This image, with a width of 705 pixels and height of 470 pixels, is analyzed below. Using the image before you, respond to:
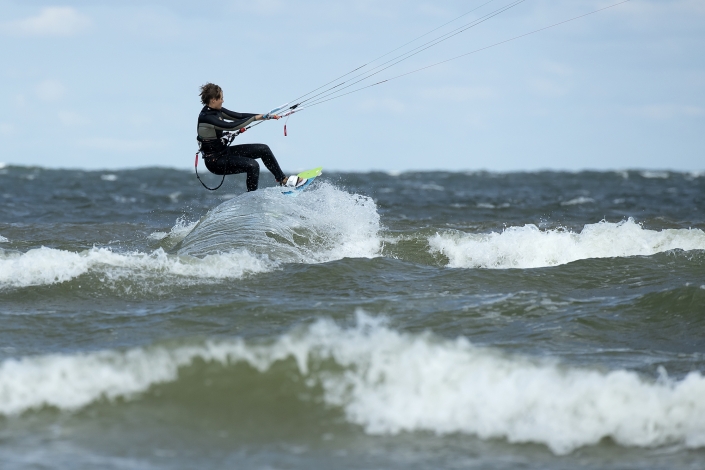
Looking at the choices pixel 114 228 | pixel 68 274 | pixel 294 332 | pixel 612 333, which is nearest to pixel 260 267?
pixel 68 274

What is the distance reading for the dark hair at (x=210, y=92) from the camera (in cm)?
1166

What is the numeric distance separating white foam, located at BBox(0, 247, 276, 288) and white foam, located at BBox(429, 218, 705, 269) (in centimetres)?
327

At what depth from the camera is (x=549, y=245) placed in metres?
12.1

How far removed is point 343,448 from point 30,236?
11.4m

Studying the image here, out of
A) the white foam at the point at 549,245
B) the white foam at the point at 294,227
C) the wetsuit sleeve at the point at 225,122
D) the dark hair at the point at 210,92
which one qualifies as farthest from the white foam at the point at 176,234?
the white foam at the point at 549,245

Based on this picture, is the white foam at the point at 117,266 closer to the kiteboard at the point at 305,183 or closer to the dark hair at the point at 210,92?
the dark hair at the point at 210,92

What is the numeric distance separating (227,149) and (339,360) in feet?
23.2

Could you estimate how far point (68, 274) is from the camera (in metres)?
8.77

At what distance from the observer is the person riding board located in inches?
457

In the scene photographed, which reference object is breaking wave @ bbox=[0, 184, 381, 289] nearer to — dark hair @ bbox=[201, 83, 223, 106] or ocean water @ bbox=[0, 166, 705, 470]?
ocean water @ bbox=[0, 166, 705, 470]

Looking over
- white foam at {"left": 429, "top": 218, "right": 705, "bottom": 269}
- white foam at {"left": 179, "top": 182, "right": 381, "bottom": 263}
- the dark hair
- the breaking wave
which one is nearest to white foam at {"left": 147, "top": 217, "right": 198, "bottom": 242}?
the breaking wave

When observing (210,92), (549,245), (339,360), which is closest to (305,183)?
(210,92)

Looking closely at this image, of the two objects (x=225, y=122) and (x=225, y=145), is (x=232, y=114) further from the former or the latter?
(x=225, y=145)

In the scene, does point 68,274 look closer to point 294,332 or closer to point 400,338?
point 294,332
